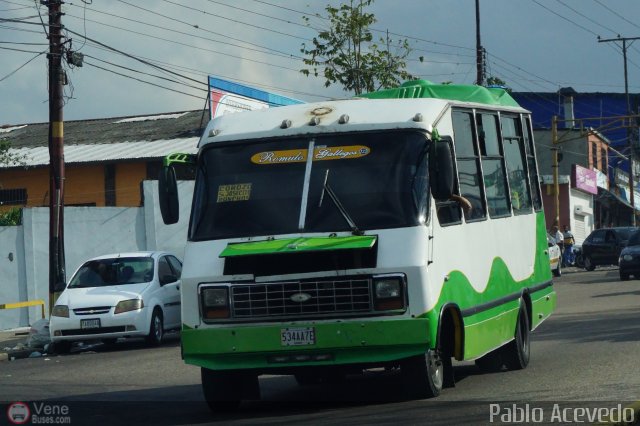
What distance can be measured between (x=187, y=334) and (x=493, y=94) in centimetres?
536

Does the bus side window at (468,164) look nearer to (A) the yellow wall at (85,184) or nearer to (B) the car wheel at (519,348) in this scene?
(B) the car wheel at (519,348)

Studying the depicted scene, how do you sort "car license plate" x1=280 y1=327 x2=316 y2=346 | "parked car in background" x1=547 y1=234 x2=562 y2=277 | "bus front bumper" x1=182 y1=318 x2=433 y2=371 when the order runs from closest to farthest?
1. "bus front bumper" x1=182 y1=318 x2=433 y2=371
2. "car license plate" x1=280 y1=327 x2=316 y2=346
3. "parked car in background" x1=547 y1=234 x2=562 y2=277

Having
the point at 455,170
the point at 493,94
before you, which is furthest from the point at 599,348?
the point at 455,170

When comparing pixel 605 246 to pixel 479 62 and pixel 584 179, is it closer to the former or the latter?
pixel 479 62

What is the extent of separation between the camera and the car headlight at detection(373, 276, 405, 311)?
10.5 m

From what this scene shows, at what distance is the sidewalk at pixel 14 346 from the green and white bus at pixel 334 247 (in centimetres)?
1079

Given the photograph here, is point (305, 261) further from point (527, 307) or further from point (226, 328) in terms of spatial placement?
point (527, 307)

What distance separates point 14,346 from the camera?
901 inches

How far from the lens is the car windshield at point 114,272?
21578 millimetres

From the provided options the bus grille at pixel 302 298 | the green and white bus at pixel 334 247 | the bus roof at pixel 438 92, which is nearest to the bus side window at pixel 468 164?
the green and white bus at pixel 334 247

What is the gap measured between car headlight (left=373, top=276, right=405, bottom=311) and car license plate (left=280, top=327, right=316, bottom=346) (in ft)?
2.01

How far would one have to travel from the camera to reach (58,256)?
24.8 m
